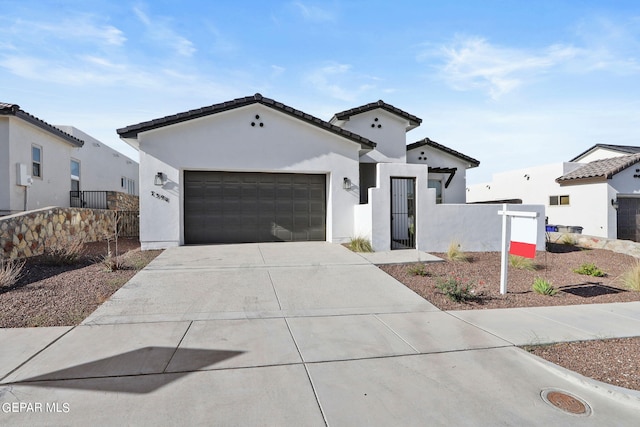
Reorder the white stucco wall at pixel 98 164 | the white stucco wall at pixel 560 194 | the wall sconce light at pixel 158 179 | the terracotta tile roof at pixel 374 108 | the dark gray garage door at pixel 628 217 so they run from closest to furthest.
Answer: the wall sconce light at pixel 158 179
the terracotta tile roof at pixel 374 108
the white stucco wall at pixel 560 194
the dark gray garage door at pixel 628 217
the white stucco wall at pixel 98 164

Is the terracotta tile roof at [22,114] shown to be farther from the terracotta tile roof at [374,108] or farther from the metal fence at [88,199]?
→ the terracotta tile roof at [374,108]

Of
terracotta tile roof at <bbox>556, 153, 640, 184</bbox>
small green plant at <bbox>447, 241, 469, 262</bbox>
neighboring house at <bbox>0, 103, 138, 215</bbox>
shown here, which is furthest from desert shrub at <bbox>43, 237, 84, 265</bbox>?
terracotta tile roof at <bbox>556, 153, 640, 184</bbox>

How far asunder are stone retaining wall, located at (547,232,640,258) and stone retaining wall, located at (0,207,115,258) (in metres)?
19.4

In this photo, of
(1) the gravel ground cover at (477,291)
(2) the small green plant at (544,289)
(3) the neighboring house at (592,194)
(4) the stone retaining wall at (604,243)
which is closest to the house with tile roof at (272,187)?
(1) the gravel ground cover at (477,291)

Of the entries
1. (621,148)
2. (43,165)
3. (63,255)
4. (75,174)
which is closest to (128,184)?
(75,174)

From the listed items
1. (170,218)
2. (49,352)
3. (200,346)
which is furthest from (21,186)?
(200,346)

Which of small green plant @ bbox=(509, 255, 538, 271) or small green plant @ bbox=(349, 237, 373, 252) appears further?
small green plant @ bbox=(349, 237, 373, 252)

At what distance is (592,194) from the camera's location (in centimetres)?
1961

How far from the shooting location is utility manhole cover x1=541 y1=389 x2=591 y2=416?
327 centimetres

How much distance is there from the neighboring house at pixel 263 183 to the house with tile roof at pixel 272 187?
3 centimetres

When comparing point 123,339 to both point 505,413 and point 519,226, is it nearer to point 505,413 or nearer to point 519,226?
point 505,413

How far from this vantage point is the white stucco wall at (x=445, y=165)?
56.1ft

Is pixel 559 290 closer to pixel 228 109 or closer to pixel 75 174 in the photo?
pixel 228 109

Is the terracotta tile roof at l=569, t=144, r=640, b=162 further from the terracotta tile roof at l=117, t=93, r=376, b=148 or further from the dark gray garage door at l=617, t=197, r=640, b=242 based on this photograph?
the terracotta tile roof at l=117, t=93, r=376, b=148
